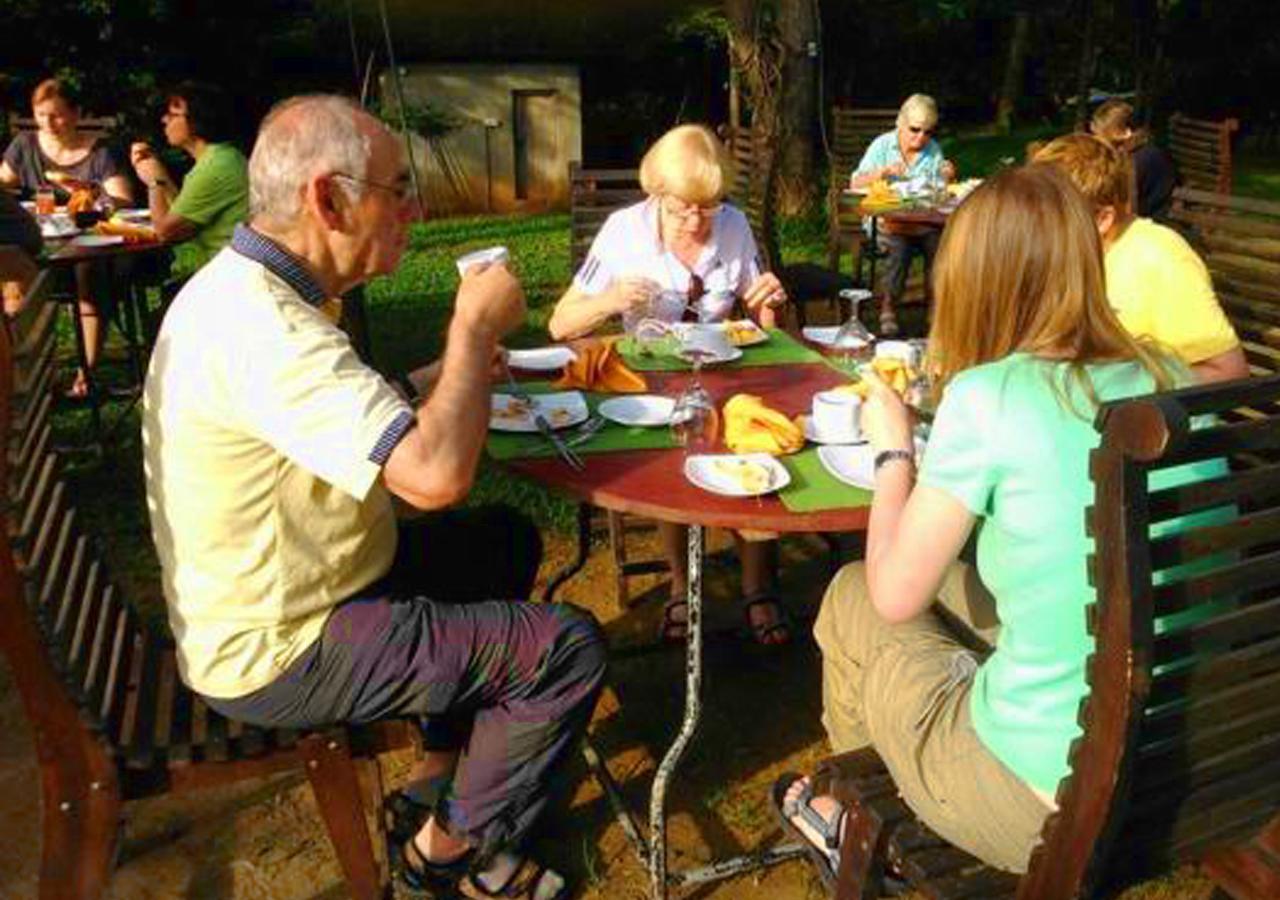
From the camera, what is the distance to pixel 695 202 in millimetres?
3424

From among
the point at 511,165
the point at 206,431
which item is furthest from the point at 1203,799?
the point at 511,165

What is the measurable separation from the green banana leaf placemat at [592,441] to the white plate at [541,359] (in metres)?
0.46

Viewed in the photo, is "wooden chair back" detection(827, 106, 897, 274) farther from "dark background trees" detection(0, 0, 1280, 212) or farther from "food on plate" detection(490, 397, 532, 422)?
"food on plate" detection(490, 397, 532, 422)

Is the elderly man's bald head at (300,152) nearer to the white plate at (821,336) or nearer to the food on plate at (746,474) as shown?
the food on plate at (746,474)

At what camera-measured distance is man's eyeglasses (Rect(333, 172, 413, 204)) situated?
198 centimetres

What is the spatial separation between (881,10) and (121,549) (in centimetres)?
1314

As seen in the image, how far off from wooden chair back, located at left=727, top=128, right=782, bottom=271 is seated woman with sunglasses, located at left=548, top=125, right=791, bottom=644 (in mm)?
1287

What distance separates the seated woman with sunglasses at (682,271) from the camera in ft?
11.0

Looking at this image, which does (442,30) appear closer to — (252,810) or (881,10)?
(881,10)

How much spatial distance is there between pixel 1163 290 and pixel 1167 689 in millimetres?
1748

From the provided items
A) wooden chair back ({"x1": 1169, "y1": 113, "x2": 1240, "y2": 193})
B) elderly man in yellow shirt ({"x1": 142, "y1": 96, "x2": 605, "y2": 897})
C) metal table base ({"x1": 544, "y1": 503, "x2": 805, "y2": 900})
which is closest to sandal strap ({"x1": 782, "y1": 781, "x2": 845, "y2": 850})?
metal table base ({"x1": 544, "y1": 503, "x2": 805, "y2": 900})

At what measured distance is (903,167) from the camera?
719 centimetres

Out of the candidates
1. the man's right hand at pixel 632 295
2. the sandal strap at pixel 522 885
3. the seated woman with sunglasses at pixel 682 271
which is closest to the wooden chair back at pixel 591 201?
the seated woman with sunglasses at pixel 682 271

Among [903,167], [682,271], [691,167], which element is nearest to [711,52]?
[903,167]
